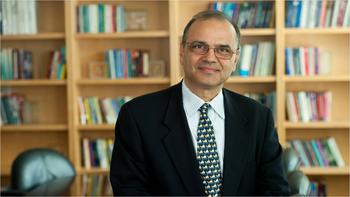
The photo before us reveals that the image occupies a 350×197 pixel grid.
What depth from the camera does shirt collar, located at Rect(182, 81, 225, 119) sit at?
1934 mm

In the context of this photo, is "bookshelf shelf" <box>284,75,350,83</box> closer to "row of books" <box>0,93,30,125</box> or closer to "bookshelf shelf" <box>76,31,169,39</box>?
"bookshelf shelf" <box>76,31,169,39</box>

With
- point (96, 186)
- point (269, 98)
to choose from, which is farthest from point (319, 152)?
point (96, 186)

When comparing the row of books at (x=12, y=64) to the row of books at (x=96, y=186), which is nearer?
the row of books at (x=96, y=186)

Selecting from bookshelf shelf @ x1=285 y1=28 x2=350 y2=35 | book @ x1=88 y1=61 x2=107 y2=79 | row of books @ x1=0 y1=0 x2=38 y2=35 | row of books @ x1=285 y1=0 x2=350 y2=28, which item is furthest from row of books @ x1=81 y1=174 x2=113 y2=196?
row of books @ x1=285 y1=0 x2=350 y2=28

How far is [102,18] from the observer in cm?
469

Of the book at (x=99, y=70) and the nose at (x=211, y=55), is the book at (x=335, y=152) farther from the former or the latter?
the nose at (x=211, y=55)

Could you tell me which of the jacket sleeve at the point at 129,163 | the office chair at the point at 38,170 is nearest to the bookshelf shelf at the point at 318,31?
the office chair at the point at 38,170

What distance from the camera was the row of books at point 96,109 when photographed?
189 inches

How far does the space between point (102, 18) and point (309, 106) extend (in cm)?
189

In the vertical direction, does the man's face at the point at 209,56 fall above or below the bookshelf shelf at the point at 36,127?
above

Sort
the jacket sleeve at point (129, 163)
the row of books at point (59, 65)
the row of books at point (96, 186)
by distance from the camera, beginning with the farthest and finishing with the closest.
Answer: the row of books at point (59, 65) → the row of books at point (96, 186) → the jacket sleeve at point (129, 163)

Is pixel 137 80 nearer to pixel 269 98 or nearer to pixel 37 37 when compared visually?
pixel 37 37

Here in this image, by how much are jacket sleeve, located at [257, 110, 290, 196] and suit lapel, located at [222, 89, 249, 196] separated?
3.0 inches

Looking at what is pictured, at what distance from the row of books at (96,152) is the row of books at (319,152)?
1.57 m
